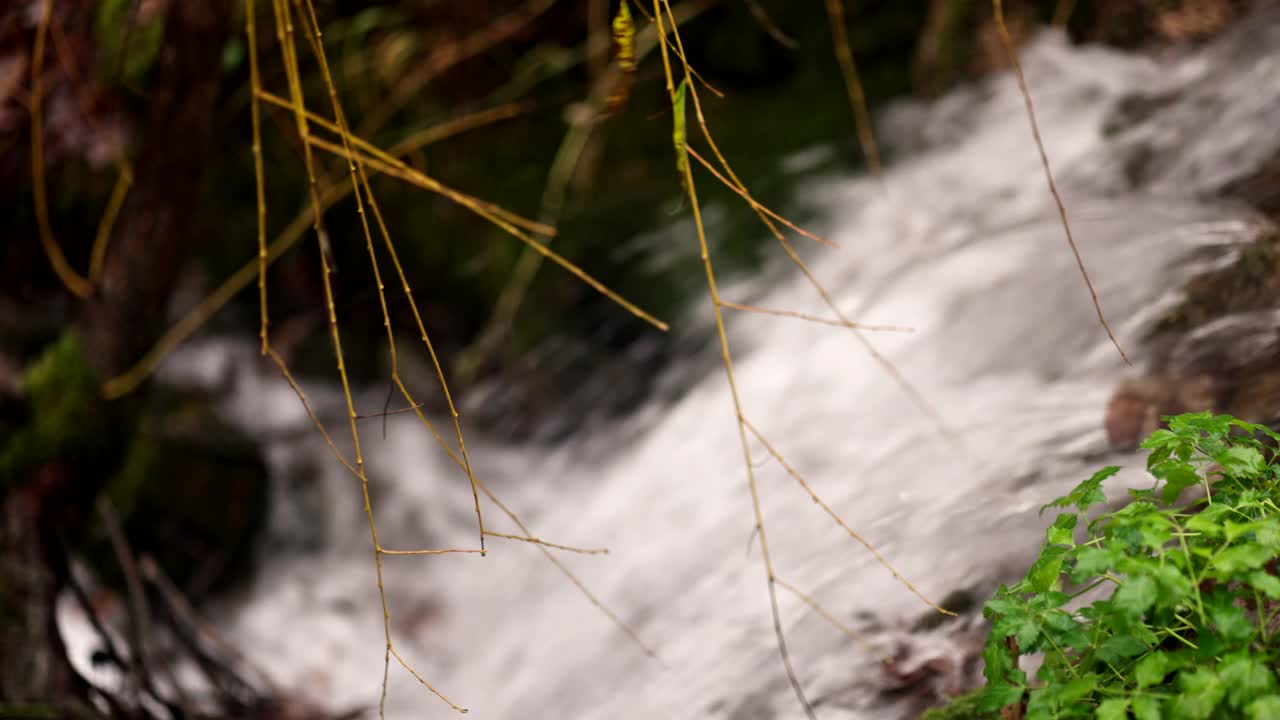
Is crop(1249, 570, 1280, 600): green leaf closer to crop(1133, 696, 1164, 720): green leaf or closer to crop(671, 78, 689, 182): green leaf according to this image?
crop(1133, 696, 1164, 720): green leaf

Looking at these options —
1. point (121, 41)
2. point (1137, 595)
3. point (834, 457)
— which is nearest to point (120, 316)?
point (121, 41)

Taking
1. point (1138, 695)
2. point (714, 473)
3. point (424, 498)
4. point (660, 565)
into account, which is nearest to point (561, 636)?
point (660, 565)

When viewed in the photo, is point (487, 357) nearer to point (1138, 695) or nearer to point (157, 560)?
point (157, 560)

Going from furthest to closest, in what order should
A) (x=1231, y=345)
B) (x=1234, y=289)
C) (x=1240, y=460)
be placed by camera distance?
(x=1234, y=289) < (x=1231, y=345) < (x=1240, y=460)

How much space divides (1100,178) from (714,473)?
47.7 inches

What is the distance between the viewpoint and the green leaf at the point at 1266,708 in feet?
2.66

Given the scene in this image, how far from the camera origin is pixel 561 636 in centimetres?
196

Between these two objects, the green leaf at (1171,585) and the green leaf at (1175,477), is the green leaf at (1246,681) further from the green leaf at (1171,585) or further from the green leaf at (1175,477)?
the green leaf at (1175,477)

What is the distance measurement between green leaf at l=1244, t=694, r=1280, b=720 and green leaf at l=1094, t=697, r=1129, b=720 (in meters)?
0.10

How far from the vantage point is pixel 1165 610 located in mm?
922

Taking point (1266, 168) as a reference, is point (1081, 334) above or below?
below

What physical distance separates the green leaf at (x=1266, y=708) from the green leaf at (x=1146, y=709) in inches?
3.2

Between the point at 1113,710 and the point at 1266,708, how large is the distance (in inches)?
4.9

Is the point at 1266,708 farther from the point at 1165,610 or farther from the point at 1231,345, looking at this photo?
the point at 1231,345
